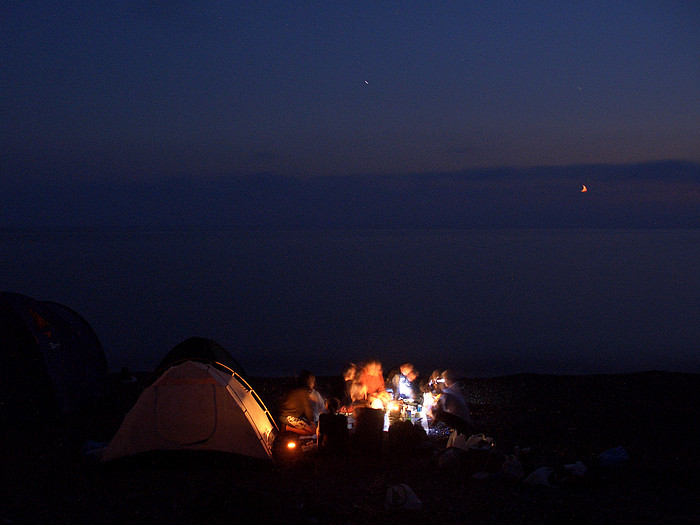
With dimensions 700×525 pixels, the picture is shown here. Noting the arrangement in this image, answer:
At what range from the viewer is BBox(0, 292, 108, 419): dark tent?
8.57m

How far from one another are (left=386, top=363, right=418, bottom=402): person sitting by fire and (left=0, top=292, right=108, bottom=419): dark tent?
16.9 ft

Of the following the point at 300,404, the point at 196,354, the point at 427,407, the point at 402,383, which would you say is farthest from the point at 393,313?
the point at 196,354

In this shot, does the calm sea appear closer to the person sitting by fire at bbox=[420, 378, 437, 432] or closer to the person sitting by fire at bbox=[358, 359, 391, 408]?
the person sitting by fire at bbox=[358, 359, 391, 408]

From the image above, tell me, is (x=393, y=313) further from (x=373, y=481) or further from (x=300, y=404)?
(x=373, y=481)

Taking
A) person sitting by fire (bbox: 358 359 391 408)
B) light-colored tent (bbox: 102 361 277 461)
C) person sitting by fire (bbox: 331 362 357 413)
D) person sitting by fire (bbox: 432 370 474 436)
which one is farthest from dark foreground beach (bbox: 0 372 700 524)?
person sitting by fire (bbox: 331 362 357 413)

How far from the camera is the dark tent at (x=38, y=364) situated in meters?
8.57

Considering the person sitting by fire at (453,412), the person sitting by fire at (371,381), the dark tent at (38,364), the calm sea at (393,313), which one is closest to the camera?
the person sitting by fire at (453,412)

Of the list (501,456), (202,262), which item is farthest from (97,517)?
(202,262)

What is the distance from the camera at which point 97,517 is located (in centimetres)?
535

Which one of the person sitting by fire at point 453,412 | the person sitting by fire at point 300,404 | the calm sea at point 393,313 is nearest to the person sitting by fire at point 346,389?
the person sitting by fire at point 300,404

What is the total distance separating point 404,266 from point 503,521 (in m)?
47.3

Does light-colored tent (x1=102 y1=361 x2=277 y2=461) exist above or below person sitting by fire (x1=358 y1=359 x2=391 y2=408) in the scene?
below

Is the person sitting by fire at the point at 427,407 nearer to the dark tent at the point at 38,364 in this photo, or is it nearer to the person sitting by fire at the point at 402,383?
the person sitting by fire at the point at 402,383

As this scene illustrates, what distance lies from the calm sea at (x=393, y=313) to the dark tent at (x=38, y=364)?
6.29 meters
